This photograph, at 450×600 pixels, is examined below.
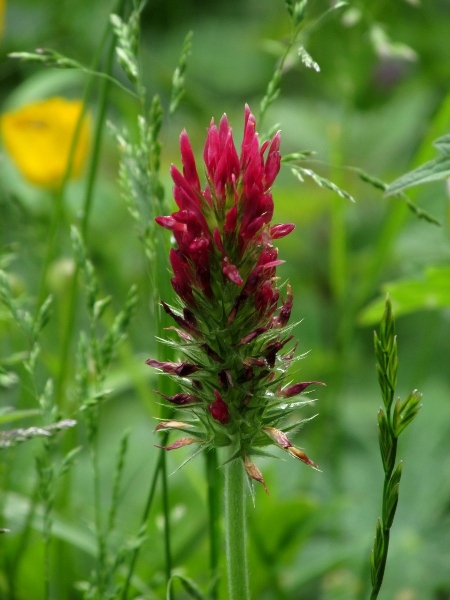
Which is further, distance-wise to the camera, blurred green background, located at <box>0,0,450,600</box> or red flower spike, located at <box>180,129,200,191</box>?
blurred green background, located at <box>0,0,450,600</box>

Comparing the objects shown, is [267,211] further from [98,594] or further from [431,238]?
[431,238]

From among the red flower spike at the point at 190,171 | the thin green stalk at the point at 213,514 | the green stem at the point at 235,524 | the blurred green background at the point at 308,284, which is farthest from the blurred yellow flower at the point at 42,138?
the green stem at the point at 235,524

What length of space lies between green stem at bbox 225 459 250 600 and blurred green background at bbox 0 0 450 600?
0.49 feet

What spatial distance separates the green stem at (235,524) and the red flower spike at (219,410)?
0.05m

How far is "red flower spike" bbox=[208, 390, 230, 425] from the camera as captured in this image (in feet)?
2.69

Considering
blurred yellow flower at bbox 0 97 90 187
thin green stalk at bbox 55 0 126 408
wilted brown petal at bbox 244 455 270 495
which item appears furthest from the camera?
blurred yellow flower at bbox 0 97 90 187

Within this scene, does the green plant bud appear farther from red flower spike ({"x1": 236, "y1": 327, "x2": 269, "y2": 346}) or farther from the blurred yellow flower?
Result: the blurred yellow flower

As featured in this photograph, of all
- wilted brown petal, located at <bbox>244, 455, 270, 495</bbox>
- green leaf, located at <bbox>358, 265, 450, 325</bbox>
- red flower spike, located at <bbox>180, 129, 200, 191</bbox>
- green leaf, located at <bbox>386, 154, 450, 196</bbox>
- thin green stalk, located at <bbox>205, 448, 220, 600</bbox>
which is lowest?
thin green stalk, located at <bbox>205, 448, 220, 600</bbox>

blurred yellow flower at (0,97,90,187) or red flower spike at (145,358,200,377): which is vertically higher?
blurred yellow flower at (0,97,90,187)

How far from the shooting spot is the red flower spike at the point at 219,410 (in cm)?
82

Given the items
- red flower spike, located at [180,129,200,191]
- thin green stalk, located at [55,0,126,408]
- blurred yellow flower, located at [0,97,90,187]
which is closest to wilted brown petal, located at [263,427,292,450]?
red flower spike, located at [180,129,200,191]

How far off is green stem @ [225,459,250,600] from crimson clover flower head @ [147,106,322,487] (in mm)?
22

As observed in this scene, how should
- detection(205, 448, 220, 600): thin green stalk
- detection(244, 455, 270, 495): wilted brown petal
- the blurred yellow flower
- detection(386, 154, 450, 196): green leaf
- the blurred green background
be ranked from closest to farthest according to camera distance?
detection(244, 455, 270, 495): wilted brown petal < detection(386, 154, 450, 196): green leaf < detection(205, 448, 220, 600): thin green stalk < the blurred green background < the blurred yellow flower

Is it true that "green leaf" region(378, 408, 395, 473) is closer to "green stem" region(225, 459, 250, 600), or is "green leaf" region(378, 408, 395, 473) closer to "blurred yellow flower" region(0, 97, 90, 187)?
"green stem" region(225, 459, 250, 600)
